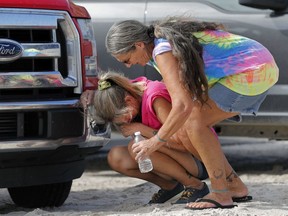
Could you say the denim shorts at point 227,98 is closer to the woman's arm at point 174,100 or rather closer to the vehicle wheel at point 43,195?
the woman's arm at point 174,100

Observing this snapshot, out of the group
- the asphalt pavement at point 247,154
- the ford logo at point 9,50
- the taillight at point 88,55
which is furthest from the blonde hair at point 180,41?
the asphalt pavement at point 247,154

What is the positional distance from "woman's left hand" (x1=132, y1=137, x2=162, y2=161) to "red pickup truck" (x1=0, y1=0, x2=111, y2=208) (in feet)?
1.38

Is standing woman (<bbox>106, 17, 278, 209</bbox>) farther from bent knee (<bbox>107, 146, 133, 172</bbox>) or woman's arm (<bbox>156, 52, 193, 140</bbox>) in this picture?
bent knee (<bbox>107, 146, 133, 172</bbox>)

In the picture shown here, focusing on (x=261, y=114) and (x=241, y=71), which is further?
(x=261, y=114)

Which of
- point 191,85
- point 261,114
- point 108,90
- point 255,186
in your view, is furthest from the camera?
point 261,114

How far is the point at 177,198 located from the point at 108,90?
902 mm

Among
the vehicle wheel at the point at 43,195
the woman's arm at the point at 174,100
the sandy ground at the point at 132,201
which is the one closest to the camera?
the woman's arm at the point at 174,100

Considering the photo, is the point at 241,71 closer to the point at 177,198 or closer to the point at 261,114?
the point at 177,198

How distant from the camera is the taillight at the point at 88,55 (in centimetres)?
556

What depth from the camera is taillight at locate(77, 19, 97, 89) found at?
5.56 metres

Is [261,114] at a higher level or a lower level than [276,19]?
lower

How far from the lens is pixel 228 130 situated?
7.61 metres

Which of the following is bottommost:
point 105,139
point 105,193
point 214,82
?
point 105,193

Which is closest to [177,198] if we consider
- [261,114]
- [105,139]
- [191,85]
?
[105,139]
